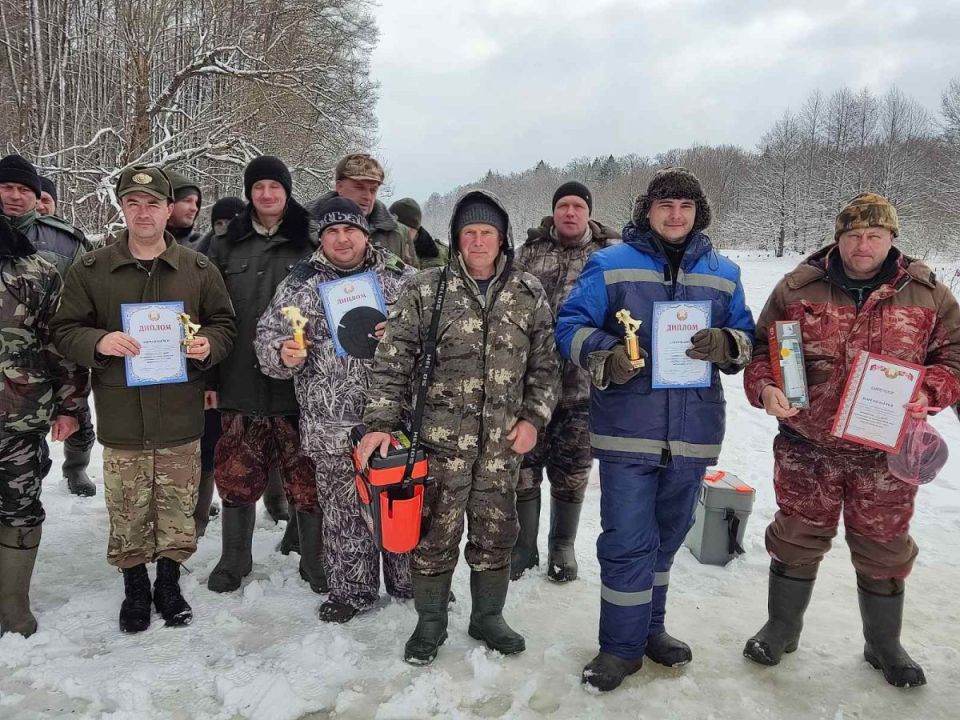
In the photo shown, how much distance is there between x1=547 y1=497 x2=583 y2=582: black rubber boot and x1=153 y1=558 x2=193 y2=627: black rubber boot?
220 centimetres

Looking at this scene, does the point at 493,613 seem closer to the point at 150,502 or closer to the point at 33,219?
the point at 150,502

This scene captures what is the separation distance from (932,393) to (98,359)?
3.97 metres

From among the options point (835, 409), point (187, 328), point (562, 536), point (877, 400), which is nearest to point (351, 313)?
point (187, 328)

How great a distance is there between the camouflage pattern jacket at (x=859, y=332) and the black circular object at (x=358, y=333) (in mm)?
1971

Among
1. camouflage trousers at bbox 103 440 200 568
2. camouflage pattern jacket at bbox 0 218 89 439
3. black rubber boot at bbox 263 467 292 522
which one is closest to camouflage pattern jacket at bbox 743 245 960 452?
camouflage trousers at bbox 103 440 200 568

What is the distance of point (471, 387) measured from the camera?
2.82 metres

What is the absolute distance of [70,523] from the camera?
177 inches

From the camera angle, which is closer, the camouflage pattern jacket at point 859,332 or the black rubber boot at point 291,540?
the camouflage pattern jacket at point 859,332

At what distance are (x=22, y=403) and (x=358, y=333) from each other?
1.74 metres

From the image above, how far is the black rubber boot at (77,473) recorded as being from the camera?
16.5 ft

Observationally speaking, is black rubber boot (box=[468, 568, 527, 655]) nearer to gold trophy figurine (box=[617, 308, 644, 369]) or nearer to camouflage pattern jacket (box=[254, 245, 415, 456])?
camouflage pattern jacket (box=[254, 245, 415, 456])

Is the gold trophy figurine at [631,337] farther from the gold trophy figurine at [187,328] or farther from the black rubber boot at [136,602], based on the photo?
the black rubber boot at [136,602]

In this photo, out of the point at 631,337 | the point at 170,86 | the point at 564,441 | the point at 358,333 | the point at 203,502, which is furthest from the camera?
the point at 170,86

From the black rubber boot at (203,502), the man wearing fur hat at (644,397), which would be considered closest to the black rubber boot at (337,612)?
the man wearing fur hat at (644,397)
